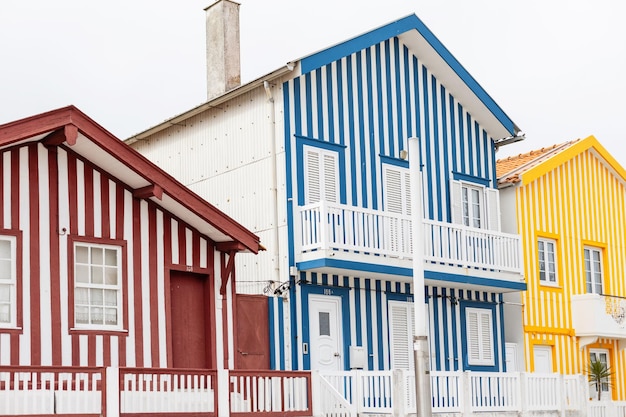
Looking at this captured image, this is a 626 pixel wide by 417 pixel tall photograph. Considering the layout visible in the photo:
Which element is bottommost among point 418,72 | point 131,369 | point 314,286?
point 131,369

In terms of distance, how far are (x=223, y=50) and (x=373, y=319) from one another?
7367mm

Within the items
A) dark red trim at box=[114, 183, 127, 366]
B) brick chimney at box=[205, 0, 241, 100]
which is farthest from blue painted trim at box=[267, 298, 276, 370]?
brick chimney at box=[205, 0, 241, 100]

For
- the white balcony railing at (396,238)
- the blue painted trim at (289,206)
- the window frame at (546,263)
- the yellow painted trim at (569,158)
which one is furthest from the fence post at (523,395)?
the yellow painted trim at (569,158)

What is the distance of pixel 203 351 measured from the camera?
69.5ft

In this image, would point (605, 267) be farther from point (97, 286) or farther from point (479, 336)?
point (97, 286)

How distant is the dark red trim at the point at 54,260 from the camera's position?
18953 mm

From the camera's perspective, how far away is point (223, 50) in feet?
88.6

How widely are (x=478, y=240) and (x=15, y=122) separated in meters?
12.8

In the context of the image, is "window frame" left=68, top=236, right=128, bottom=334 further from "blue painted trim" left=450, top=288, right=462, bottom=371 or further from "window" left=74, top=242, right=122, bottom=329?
"blue painted trim" left=450, top=288, right=462, bottom=371

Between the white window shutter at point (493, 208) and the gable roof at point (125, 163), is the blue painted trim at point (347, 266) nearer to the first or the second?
the gable roof at point (125, 163)

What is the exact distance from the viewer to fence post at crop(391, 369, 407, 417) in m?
21.2

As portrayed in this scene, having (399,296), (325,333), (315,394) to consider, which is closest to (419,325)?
(315,394)

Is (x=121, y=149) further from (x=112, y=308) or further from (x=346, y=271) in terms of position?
(x=346, y=271)

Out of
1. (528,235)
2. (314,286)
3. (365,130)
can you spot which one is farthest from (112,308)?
(528,235)
